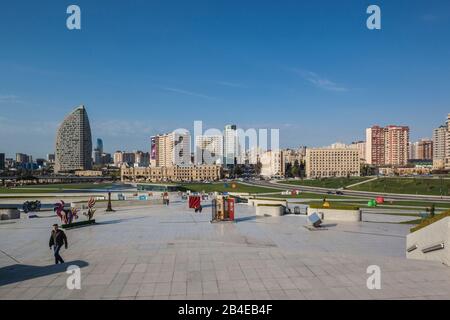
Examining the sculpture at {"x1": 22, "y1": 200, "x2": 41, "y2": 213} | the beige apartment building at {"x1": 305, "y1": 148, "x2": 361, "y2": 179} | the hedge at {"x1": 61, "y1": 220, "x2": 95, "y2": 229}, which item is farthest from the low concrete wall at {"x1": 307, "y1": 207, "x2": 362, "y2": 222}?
the beige apartment building at {"x1": 305, "y1": 148, "x2": 361, "y2": 179}

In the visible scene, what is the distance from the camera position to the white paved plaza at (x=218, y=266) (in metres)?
8.02

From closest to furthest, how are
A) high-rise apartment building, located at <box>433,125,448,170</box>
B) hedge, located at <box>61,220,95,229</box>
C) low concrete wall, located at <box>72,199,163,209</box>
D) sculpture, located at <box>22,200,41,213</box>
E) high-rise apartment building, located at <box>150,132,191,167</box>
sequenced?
hedge, located at <box>61,220,95,229</box>, sculpture, located at <box>22,200,41,213</box>, low concrete wall, located at <box>72,199,163,209</box>, high-rise apartment building, located at <box>433,125,448,170</box>, high-rise apartment building, located at <box>150,132,191,167</box>

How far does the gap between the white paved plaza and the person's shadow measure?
0.03 metres

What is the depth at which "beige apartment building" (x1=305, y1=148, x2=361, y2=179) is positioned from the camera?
16388cm

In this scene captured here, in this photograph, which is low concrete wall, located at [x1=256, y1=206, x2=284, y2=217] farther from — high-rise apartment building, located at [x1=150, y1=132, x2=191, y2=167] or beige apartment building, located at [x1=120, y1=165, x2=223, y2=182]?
high-rise apartment building, located at [x1=150, y1=132, x2=191, y2=167]

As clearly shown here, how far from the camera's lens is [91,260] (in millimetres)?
11008

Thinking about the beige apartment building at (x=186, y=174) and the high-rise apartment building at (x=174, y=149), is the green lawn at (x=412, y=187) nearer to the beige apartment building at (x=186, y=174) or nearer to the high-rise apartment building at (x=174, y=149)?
the beige apartment building at (x=186, y=174)

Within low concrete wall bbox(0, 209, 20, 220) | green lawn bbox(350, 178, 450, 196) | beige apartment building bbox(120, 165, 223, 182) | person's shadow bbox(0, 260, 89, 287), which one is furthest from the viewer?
beige apartment building bbox(120, 165, 223, 182)

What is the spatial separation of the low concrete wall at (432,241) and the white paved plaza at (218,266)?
0.52 metres

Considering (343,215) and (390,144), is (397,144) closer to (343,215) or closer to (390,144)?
(390,144)

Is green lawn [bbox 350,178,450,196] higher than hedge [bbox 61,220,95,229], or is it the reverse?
hedge [bbox 61,220,95,229]

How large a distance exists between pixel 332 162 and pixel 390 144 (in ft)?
158

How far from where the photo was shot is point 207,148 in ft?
629
